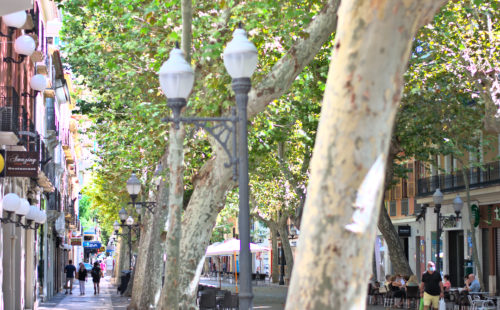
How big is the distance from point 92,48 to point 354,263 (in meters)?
17.4

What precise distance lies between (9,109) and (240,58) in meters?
12.3

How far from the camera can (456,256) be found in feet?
144

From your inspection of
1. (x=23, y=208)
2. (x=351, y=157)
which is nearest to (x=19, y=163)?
(x=23, y=208)

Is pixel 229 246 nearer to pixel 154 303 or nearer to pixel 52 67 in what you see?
pixel 52 67

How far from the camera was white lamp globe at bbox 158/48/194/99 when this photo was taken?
11.4 metres

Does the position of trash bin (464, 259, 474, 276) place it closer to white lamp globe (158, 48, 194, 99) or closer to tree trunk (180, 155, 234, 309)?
tree trunk (180, 155, 234, 309)

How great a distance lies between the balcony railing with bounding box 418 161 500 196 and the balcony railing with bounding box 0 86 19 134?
1752cm

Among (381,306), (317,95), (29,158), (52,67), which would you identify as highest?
(52,67)

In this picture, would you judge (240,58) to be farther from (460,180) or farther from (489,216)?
(460,180)

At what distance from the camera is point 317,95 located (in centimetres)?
2591

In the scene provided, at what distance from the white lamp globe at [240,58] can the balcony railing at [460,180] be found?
2373cm

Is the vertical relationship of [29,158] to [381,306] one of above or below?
above

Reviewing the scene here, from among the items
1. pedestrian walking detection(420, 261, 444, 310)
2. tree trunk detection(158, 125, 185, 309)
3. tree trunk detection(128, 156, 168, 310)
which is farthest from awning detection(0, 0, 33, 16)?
pedestrian walking detection(420, 261, 444, 310)

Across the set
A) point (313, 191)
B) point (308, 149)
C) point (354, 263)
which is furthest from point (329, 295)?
point (308, 149)
